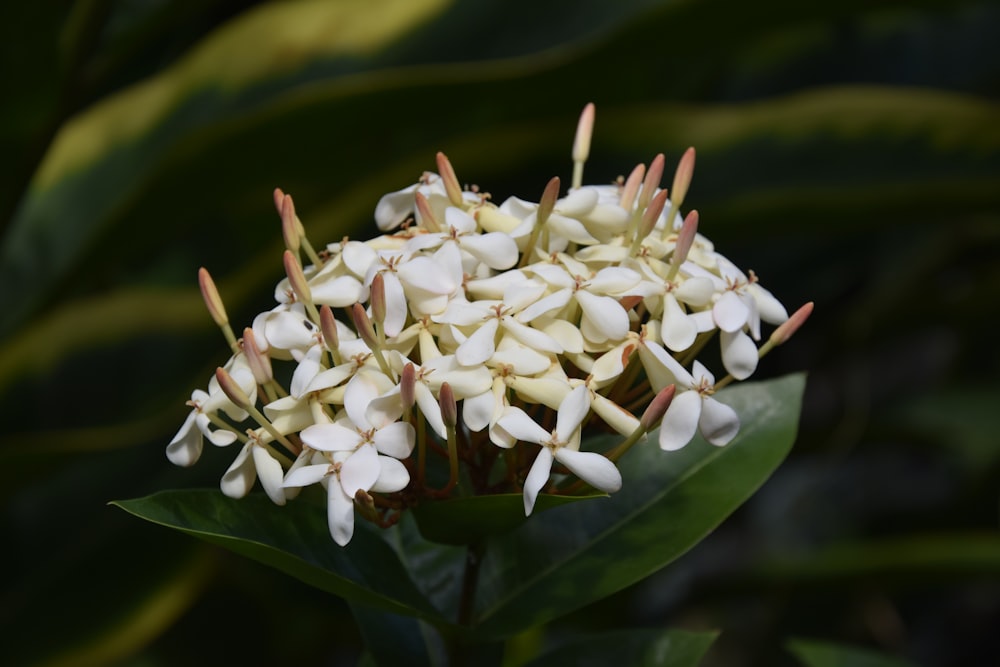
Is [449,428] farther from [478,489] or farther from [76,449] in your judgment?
[76,449]

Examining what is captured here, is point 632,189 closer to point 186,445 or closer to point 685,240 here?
point 685,240

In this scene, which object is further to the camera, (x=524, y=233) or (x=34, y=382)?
(x=34, y=382)

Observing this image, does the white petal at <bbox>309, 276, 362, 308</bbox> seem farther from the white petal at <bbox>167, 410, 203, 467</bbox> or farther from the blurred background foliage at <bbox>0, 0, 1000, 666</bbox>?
the blurred background foliage at <bbox>0, 0, 1000, 666</bbox>

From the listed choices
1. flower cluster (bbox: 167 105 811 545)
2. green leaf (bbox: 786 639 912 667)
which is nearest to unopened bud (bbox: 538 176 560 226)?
flower cluster (bbox: 167 105 811 545)

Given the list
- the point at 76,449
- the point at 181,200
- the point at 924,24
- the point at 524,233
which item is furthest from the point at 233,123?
the point at 924,24

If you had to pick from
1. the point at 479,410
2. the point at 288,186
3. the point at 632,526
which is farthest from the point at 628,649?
the point at 288,186
